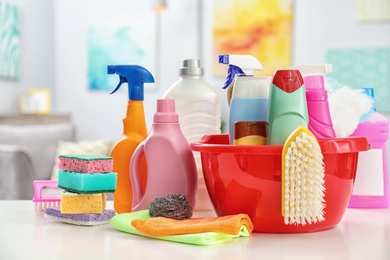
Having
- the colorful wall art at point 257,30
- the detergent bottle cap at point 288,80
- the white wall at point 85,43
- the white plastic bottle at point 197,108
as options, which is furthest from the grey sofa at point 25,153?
the detergent bottle cap at point 288,80

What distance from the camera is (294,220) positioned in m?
0.85

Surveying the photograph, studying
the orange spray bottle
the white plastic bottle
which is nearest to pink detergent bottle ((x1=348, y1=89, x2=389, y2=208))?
the white plastic bottle

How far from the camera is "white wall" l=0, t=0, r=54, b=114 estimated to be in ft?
16.1

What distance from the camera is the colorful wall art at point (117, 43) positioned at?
475cm

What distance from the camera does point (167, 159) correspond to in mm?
1008

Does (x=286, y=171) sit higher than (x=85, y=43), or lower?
lower

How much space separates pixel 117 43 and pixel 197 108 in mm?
3846

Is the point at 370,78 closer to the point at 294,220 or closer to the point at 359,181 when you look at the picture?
the point at 359,181

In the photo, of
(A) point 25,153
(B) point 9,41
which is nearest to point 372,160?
(A) point 25,153

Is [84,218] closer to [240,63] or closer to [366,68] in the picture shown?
[240,63]

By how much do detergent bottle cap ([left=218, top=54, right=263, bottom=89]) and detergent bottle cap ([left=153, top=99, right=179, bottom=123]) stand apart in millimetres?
116

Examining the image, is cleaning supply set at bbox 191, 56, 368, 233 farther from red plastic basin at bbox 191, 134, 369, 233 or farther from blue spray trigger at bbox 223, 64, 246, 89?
blue spray trigger at bbox 223, 64, 246, 89

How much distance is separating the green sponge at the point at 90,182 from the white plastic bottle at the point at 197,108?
0.20 meters

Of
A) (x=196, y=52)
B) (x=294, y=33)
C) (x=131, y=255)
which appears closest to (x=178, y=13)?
(x=196, y=52)
